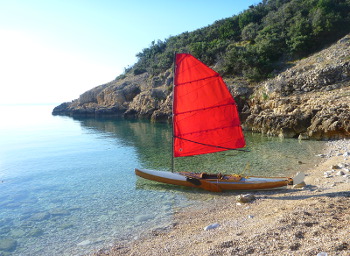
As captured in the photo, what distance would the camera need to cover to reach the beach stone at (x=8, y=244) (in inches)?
356

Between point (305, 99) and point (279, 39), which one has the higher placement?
point (279, 39)

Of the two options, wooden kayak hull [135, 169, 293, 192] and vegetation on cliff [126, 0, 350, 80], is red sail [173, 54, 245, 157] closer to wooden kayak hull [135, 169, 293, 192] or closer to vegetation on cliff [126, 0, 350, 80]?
wooden kayak hull [135, 169, 293, 192]

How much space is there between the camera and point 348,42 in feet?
115

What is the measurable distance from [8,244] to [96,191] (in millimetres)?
5411

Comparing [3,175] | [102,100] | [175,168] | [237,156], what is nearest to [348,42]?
[237,156]

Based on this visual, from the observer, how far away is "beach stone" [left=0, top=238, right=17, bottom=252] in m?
9.05

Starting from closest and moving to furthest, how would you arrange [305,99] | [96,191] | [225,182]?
[225,182] → [96,191] → [305,99]

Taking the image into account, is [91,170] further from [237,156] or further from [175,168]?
[237,156]

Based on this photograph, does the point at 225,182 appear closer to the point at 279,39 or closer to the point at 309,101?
the point at 309,101

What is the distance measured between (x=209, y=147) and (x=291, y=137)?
17.2 m

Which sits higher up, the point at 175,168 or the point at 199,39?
the point at 199,39

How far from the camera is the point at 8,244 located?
936 centimetres

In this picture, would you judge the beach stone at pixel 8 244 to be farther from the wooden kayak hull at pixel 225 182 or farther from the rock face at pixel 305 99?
the rock face at pixel 305 99

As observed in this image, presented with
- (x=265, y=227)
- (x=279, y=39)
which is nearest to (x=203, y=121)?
(x=265, y=227)
